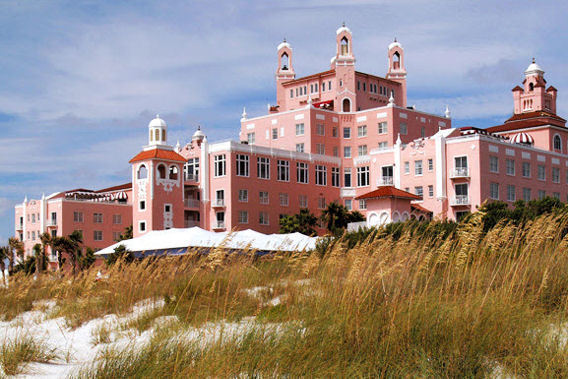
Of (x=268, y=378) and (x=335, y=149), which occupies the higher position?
(x=335, y=149)

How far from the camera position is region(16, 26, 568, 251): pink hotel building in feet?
227

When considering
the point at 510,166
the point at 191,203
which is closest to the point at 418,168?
the point at 510,166

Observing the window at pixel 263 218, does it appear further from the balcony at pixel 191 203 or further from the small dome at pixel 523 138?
Answer: the small dome at pixel 523 138

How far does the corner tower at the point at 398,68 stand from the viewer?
98.0m

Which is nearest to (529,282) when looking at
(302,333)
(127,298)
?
(302,333)

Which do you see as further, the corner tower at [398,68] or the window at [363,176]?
the corner tower at [398,68]

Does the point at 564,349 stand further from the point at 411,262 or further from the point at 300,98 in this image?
the point at 300,98

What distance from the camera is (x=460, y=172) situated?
68375 millimetres

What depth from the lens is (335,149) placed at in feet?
273

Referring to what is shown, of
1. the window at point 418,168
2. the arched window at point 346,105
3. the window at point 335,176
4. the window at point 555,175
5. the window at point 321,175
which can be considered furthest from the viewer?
the arched window at point 346,105

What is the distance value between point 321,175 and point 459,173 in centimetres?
1661

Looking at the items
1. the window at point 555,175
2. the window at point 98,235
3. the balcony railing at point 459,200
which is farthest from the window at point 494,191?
Result: the window at point 98,235

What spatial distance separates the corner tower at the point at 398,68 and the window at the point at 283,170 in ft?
94.0

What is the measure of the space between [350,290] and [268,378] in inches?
82.7
